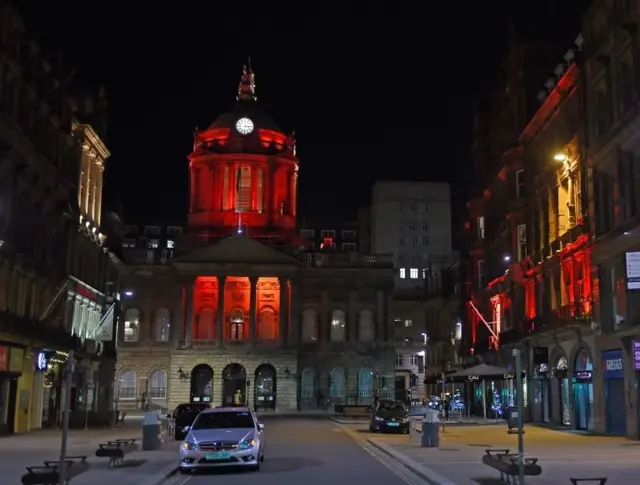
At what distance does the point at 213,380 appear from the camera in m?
86.2

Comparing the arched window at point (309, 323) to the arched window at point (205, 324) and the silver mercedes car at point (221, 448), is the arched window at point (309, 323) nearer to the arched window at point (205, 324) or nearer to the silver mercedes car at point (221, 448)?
the arched window at point (205, 324)

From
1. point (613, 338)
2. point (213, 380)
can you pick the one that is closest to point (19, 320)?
point (613, 338)

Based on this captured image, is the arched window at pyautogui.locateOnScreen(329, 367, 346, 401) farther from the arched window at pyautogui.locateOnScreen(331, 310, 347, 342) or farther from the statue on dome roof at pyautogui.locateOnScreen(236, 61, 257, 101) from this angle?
the statue on dome roof at pyautogui.locateOnScreen(236, 61, 257, 101)

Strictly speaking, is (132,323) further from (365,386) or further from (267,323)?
(365,386)

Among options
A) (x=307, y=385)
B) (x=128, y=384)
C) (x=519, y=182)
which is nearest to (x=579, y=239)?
(x=519, y=182)

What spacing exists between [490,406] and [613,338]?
23.8 meters

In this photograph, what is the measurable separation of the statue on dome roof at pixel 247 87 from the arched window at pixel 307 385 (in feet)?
125

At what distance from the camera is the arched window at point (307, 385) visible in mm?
88625

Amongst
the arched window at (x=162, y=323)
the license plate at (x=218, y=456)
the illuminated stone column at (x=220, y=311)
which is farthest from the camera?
the arched window at (x=162, y=323)

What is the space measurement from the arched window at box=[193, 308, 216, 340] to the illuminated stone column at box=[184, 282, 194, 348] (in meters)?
2.43

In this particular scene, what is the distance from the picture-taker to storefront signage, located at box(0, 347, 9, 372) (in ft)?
119

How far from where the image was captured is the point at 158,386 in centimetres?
8881

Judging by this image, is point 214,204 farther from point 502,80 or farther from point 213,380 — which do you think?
point 502,80

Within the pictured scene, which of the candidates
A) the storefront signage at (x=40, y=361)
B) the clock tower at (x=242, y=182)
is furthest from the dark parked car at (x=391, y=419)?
the clock tower at (x=242, y=182)
